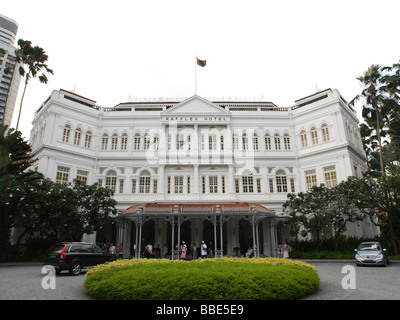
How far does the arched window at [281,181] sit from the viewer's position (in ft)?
92.0

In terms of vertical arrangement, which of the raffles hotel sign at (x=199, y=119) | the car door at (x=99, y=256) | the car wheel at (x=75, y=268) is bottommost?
the car wheel at (x=75, y=268)

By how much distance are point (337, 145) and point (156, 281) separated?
23.6 m

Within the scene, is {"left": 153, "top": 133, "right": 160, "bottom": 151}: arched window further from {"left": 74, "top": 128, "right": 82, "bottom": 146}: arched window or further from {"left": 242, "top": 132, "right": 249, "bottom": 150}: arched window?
{"left": 242, "top": 132, "right": 249, "bottom": 150}: arched window

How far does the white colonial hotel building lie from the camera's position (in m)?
26.6

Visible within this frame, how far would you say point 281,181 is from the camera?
28.3 meters

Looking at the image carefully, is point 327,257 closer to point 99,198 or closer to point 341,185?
point 341,185

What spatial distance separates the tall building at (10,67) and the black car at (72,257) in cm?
A: 5016

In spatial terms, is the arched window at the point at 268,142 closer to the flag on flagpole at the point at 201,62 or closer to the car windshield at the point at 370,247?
the flag on flagpole at the point at 201,62

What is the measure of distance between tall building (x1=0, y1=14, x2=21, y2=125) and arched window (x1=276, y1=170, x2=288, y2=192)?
52.0 meters

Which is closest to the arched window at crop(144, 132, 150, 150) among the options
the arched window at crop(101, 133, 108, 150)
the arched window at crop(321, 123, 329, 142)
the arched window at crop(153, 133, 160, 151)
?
the arched window at crop(153, 133, 160, 151)

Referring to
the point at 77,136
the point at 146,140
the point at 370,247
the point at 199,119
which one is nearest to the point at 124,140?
the point at 146,140

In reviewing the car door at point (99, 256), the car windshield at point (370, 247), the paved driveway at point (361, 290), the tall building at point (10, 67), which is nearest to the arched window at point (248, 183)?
the car windshield at point (370, 247)
